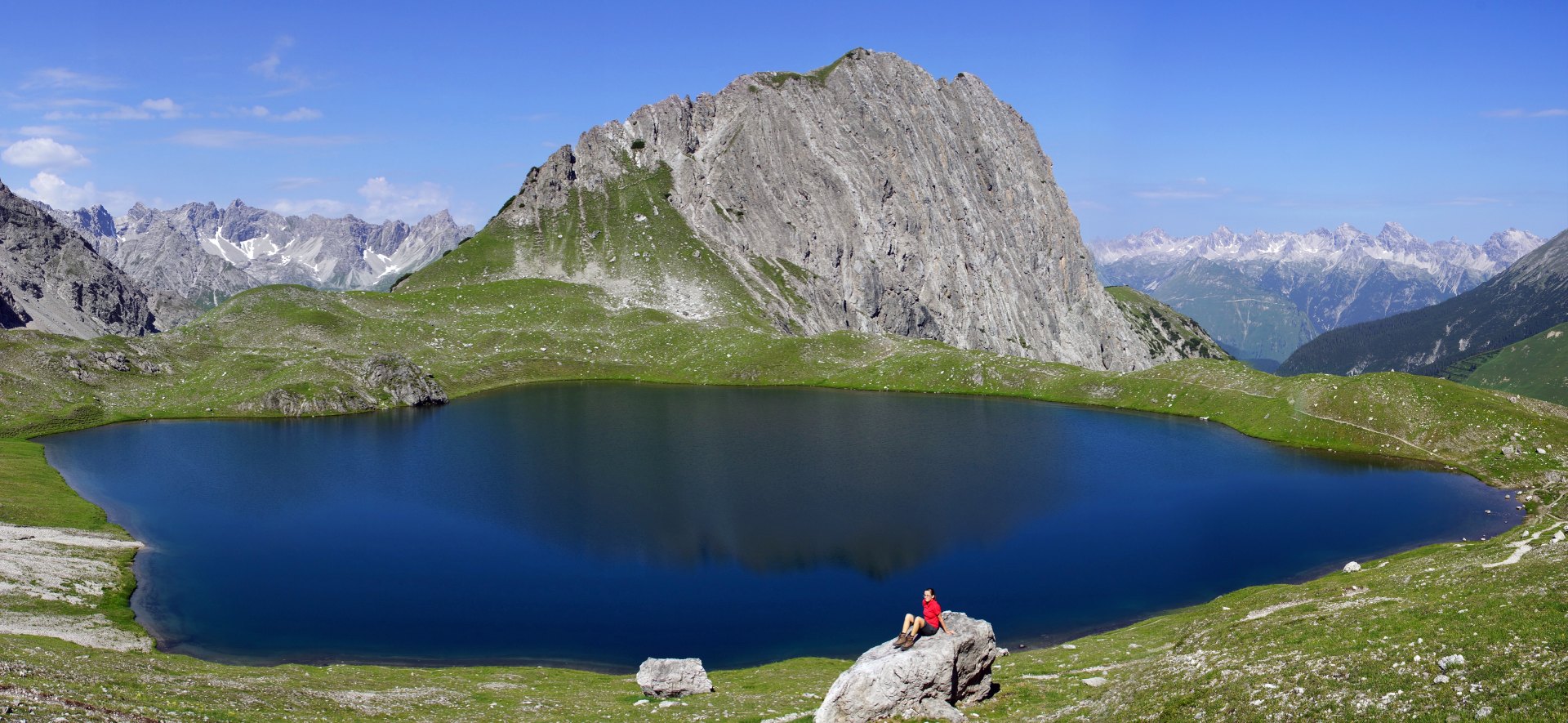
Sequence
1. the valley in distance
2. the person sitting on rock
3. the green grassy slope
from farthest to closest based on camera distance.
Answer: the person sitting on rock < the valley in distance < the green grassy slope

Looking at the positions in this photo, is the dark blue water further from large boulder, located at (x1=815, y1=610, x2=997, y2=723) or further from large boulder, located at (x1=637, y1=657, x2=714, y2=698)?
large boulder, located at (x1=815, y1=610, x2=997, y2=723)

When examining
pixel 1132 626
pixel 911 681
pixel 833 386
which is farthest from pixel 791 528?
pixel 833 386

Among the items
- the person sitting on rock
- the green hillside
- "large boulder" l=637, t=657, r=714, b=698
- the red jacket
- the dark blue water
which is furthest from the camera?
the dark blue water

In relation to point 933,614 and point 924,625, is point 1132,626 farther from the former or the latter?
point 924,625

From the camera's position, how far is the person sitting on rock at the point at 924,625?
32344 millimetres

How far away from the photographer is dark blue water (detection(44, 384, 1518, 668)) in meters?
54.8

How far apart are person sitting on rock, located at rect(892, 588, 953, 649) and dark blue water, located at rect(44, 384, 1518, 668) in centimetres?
1919

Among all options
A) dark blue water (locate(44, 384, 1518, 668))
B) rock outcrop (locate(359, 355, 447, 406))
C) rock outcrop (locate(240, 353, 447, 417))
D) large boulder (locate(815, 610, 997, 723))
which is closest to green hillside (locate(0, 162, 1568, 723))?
rock outcrop (locate(240, 353, 447, 417))

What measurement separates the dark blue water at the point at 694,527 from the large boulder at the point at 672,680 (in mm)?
9944

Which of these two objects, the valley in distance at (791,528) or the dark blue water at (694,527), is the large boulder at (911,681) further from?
the dark blue water at (694,527)

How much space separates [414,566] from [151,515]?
3327 cm

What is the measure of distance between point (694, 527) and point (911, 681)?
148 ft

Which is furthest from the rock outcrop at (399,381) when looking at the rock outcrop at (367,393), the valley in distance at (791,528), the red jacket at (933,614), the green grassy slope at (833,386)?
the red jacket at (933,614)

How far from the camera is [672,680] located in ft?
130
